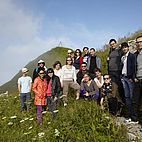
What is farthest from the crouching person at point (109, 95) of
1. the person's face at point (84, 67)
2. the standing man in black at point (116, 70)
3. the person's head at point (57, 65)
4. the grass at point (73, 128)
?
the person's head at point (57, 65)

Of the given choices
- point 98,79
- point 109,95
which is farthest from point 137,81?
point 98,79

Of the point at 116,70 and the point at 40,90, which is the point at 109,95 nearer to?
the point at 116,70

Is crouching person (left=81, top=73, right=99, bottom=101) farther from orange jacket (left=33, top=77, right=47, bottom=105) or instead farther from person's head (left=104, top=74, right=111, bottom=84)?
orange jacket (left=33, top=77, right=47, bottom=105)

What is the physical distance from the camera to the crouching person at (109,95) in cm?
963

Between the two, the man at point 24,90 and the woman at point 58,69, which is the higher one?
the woman at point 58,69

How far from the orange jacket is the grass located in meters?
0.49

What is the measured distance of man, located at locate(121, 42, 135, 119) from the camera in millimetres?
8828

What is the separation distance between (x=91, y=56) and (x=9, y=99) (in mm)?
5441

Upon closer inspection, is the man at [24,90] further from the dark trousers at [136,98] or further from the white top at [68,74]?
the dark trousers at [136,98]

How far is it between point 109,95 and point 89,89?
78 centimetres

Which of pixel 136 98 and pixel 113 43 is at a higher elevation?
pixel 113 43

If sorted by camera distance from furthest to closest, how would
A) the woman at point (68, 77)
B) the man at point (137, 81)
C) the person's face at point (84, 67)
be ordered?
the woman at point (68, 77) < the person's face at point (84, 67) < the man at point (137, 81)

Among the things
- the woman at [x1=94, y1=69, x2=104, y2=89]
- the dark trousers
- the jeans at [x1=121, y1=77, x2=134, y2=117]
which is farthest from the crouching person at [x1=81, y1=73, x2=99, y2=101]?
the dark trousers

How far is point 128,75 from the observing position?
352 inches
